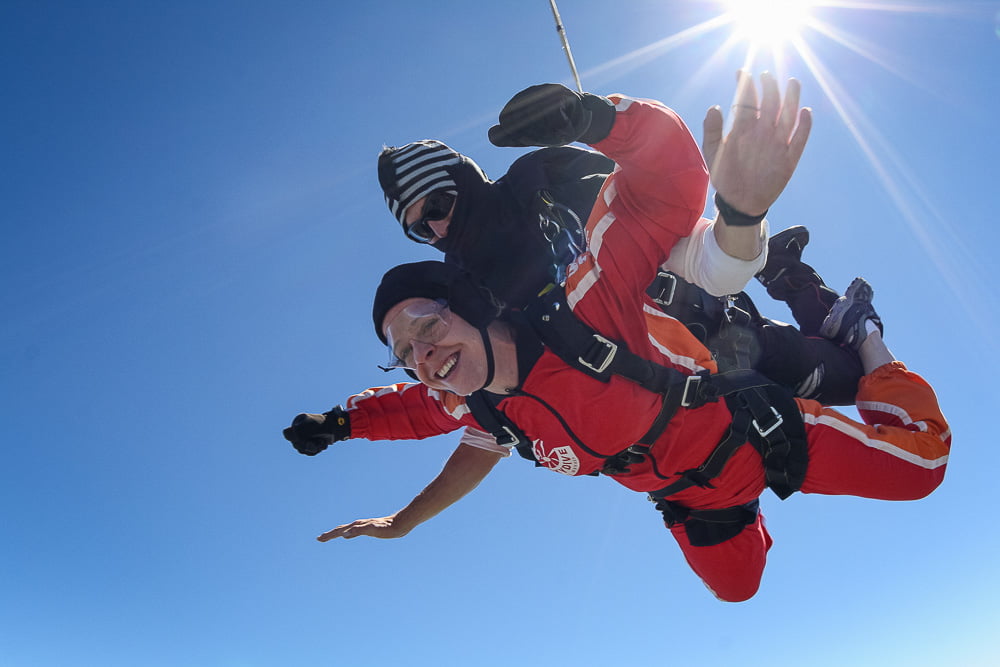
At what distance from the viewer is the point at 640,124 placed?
1601 millimetres

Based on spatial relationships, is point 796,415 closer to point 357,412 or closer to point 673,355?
point 673,355

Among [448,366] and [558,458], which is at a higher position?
[448,366]

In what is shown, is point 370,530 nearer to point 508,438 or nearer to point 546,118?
point 508,438

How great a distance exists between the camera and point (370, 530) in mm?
2768

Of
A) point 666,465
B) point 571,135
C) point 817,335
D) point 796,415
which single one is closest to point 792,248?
point 817,335

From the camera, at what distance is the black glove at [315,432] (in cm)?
249

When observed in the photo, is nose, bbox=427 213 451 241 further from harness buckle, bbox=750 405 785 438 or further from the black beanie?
harness buckle, bbox=750 405 785 438

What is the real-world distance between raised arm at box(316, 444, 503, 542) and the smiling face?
0.93 metres

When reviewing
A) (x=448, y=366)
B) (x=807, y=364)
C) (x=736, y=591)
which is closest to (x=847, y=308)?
(x=807, y=364)

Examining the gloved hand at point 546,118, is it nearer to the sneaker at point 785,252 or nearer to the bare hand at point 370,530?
the sneaker at point 785,252

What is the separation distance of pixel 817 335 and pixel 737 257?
57.7 inches

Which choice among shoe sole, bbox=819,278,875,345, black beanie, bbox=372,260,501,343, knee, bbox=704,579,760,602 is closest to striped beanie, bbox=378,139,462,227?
black beanie, bbox=372,260,501,343

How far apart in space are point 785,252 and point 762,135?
166cm

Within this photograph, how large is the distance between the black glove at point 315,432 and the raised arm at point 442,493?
1.67 feet
